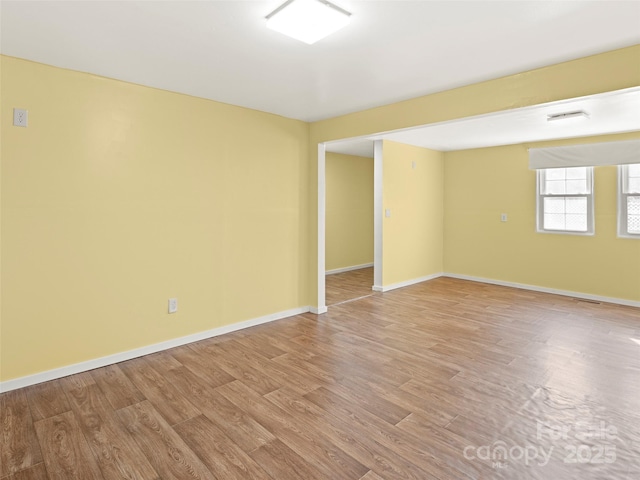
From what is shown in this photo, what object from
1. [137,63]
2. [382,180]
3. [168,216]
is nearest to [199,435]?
[168,216]

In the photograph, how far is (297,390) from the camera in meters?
2.69

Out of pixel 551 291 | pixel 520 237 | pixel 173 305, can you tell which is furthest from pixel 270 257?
pixel 551 291

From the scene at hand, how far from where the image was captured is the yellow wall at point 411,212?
19.3ft

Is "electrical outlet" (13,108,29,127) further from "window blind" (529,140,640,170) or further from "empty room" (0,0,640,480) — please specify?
"window blind" (529,140,640,170)

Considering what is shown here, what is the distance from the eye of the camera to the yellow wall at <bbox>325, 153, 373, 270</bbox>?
24.1 ft

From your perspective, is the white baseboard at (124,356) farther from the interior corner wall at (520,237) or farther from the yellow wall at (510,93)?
the interior corner wall at (520,237)

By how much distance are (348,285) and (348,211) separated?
1.98m

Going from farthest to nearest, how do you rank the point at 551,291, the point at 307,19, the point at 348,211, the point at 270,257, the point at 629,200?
the point at 348,211
the point at 551,291
the point at 629,200
the point at 270,257
the point at 307,19

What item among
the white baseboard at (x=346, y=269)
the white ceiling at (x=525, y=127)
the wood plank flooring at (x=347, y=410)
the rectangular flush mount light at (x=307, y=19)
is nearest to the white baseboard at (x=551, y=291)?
the wood plank flooring at (x=347, y=410)

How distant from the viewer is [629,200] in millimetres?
5055

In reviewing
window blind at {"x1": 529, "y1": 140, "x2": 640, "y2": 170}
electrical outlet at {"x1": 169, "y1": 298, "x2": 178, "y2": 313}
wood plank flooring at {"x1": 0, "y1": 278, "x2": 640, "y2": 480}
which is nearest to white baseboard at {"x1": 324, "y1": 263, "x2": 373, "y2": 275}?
wood plank flooring at {"x1": 0, "y1": 278, "x2": 640, "y2": 480}

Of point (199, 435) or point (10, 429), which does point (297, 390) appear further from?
point (10, 429)

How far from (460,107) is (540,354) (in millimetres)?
2399

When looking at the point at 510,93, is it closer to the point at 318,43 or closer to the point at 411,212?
the point at 318,43
